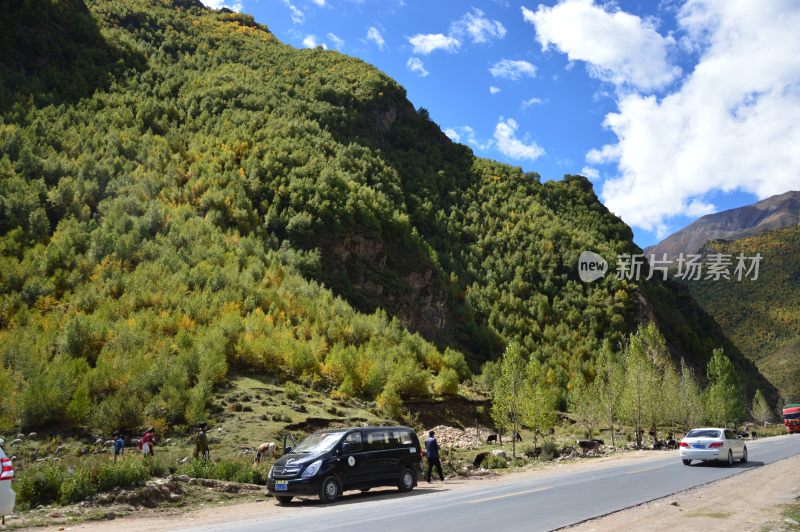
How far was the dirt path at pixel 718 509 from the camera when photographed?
32.8 ft

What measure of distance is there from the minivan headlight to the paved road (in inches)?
35.3

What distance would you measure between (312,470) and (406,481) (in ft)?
11.4

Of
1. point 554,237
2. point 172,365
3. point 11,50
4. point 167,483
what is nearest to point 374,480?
point 167,483

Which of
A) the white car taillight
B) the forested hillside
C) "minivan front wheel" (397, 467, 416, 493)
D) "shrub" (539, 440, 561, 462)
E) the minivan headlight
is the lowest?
"shrub" (539, 440, 561, 462)

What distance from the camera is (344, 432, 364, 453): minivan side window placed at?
15.7 meters

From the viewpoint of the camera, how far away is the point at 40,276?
3481 cm

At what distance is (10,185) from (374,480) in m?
39.0

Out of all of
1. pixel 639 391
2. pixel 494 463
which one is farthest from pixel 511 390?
pixel 639 391

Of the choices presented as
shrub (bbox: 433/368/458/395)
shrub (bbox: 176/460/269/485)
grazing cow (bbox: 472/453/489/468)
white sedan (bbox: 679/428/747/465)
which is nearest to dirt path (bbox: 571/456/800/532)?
white sedan (bbox: 679/428/747/465)

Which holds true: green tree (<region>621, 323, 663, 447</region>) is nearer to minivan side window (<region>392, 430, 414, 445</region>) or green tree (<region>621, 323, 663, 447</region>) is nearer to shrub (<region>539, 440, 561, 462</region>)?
shrub (<region>539, 440, 561, 462</region>)

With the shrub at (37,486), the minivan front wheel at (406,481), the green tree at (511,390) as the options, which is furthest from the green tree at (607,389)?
the shrub at (37,486)

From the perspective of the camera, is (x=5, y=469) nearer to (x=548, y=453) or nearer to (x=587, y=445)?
(x=548, y=453)

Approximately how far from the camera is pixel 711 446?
73.0 feet

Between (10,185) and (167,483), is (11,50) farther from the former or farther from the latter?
(167,483)
